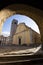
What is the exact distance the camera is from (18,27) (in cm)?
2370

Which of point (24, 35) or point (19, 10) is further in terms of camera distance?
point (24, 35)

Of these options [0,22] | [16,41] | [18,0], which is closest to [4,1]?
[18,0]

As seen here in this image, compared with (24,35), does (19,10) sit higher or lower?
lower

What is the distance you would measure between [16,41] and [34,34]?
3.33 m

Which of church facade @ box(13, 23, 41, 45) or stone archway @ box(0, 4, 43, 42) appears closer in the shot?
stone archway @ box(0, 4, 43, 42)

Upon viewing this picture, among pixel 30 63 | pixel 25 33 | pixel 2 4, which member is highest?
pixel 25 33

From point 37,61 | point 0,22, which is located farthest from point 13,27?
point 37,61

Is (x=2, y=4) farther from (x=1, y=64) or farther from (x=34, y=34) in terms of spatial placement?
(x=34, y=34)

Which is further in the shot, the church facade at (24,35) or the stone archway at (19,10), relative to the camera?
the church facade at (24,35)

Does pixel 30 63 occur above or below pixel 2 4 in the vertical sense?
below

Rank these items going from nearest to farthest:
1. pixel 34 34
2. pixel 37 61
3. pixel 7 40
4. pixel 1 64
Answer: pixel 1 64
pixel 37 61
pixel 34 34
pixel 7 40

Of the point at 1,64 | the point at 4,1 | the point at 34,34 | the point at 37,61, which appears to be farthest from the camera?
the point at 34,34

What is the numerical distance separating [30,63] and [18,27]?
20141 millimetres

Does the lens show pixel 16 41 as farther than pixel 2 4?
Yes
